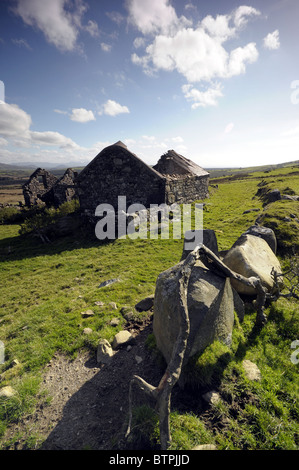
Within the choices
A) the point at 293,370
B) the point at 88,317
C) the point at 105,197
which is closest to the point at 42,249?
the point at 105,197

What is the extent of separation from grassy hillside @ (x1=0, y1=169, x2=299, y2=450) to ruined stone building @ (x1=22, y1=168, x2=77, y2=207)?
1791cm

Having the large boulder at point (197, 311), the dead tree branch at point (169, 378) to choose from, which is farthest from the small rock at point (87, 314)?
the dead tree branch at point (169, 378)

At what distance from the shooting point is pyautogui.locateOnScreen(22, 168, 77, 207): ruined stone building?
27.9 m

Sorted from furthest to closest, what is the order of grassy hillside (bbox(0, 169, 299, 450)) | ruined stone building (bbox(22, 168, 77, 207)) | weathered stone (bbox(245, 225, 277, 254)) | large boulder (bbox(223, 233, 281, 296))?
1. ruined stone building (bbox(22, 168, 77, 207))
2. weathered stone (bbox(245, 225, 277, 254))
3. large boulder (bbox(223, 233, 281, 296))
4. grassy hillside (bbox(0, 169, 299, 450))

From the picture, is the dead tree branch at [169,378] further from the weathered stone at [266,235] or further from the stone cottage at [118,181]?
the stone cottage at [118,181]

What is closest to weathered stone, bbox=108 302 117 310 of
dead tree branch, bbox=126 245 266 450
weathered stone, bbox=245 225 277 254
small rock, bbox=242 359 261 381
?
dead tree branch, bbox=126 245 266 450

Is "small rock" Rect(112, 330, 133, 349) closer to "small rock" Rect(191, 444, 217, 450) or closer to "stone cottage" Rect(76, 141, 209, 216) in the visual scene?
"small rock" Rect(191, 444, 217, 450)

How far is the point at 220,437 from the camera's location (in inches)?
116

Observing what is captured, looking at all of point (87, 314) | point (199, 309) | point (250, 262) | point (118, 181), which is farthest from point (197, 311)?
point (118, 181)

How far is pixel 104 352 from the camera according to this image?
15.6 ft

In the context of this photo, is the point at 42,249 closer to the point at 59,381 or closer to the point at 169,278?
the point at 59,381

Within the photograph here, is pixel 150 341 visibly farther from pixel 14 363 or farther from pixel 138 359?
pixel 14 363

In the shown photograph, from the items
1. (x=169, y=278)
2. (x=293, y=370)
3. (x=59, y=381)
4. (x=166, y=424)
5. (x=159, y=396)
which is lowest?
(x=59, y=381)
